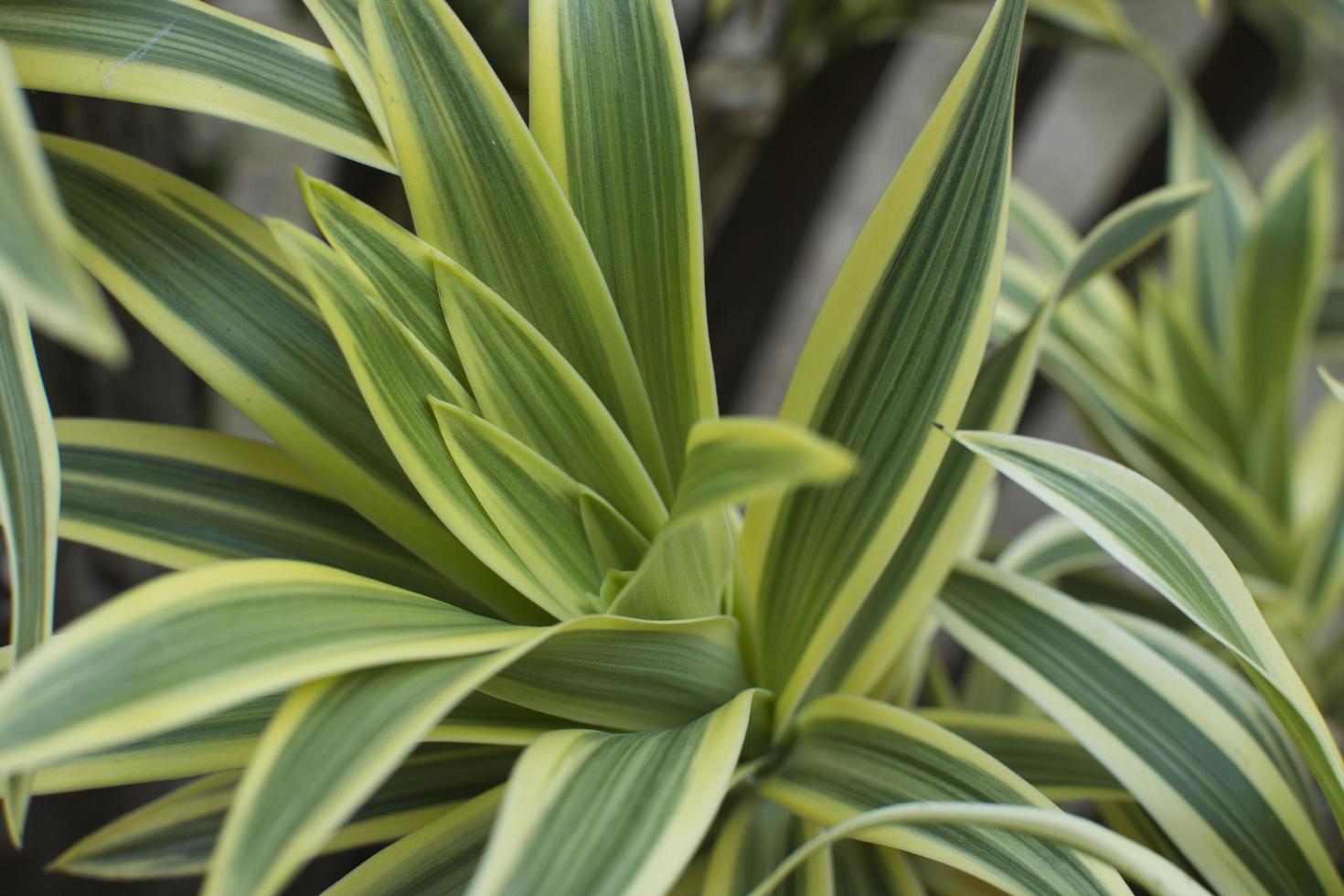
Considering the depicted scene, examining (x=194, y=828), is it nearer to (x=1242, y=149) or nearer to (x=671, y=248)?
(x=671, y=248)

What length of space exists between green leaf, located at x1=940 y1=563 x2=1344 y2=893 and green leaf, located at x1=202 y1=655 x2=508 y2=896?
312 mm

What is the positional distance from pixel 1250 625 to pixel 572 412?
311mm

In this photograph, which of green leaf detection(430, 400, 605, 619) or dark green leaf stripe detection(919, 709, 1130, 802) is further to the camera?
dark green leaf stripe detection(919, 709, 1130, 802)

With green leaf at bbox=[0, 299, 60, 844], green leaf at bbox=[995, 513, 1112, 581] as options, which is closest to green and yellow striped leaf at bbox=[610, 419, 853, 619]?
green leaf at bbox=[0, 299, 60, 844]

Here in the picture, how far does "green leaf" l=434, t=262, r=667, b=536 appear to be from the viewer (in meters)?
0.42

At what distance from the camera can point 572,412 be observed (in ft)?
1.45

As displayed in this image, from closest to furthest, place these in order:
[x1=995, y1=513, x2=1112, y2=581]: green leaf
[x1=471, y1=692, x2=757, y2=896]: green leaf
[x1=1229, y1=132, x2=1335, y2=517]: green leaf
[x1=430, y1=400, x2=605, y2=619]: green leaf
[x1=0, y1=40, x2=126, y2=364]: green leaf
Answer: [x1=0, y1=40, x2=126, y2=364]: green leaf
[x1=471, y1=692, x2=757, y2=896]: green leaf
[x1=430, y1=400, x2=605, y2=619]: green leaf
[x1=995, y1=513, x2=1112, y2=581]: green leaf
[x1=1229, y1=132, x2=1335, y2=517]: green leaf

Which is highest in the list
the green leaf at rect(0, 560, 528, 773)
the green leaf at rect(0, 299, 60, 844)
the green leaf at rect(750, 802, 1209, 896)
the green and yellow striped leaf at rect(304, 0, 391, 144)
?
the green and yellow striped leaf at rect(304, 0, 391, 144)

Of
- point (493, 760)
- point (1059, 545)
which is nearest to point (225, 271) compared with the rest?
point (493, 760)

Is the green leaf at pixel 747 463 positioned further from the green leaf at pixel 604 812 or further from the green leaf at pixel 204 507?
the green leaf at pixel 204 507

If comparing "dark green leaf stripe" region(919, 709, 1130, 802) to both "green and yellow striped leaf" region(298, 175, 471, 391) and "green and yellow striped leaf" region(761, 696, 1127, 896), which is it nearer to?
"green and yellow striped leaf" region(761, 696, 1127, 896)

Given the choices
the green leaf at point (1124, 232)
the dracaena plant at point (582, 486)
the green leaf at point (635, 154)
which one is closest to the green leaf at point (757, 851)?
the dracaena plant at point (582, 486)

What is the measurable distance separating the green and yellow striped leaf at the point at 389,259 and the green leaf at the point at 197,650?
0.12 meters

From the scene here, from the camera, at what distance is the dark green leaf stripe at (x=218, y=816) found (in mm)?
510
